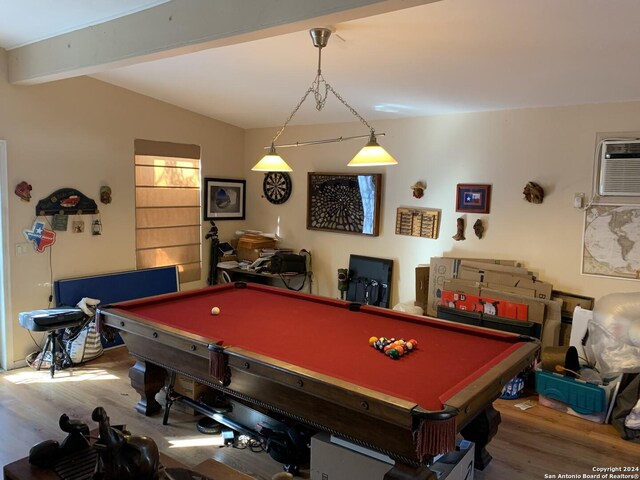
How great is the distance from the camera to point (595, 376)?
3654mm

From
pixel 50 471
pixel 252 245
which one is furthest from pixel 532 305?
pixel 50 471

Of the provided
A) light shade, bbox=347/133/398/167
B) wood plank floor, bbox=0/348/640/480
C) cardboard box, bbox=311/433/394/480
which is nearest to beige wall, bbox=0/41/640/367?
wood plank floor, bbox=0/348/640/480

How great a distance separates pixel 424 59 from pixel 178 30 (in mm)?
1637

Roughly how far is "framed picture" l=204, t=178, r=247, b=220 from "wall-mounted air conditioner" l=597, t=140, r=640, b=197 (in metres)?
4.16

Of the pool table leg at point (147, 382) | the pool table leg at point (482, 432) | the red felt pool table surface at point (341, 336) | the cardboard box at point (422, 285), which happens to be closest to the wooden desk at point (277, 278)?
the cardboard box at point (422, 285)

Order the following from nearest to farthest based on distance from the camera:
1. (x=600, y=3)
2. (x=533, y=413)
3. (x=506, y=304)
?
(x=600, y=3) → (x=533, y=413) → (x=506, y=304)

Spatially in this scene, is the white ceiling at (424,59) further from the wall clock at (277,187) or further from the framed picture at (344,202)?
the wall clock at (277,187)

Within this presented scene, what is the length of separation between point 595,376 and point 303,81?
3374 mm

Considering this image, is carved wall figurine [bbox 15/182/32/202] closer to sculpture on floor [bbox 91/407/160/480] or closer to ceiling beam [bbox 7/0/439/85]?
ceiling beam [bbox 7/0/439/85]

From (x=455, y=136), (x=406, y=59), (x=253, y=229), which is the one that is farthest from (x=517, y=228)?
(x=253, y=229)

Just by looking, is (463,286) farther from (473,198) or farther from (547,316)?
(473,198)

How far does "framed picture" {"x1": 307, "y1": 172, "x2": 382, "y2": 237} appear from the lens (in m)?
5.14

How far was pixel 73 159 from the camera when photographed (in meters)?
4.66

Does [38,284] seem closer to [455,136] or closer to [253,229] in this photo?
[253,229]
